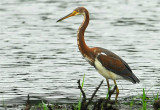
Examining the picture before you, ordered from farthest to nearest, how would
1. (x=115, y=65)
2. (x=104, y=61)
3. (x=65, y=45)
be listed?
(x=65, y=45)
(x=115, y=65)
(x=104, y=61)

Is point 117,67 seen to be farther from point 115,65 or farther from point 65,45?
point 65,45

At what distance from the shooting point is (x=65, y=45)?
16.7 metres

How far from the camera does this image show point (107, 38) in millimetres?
17781

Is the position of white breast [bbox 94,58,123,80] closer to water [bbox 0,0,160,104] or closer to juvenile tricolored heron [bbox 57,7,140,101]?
juvenile tricolored heron [bbox 57,7,140,101]

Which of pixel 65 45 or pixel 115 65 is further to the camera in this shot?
pixel 65 45

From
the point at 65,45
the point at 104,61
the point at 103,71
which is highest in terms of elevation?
the point at 104,61

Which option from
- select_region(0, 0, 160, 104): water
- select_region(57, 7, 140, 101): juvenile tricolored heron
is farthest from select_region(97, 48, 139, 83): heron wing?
select_region(0, 0, 160, 104): water

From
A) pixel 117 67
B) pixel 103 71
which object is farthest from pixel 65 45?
pixel 103 71

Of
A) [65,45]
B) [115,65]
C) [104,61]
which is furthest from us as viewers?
[65,45]

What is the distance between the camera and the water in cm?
1141

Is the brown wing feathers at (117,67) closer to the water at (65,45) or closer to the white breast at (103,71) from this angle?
the white breast at (103,71)

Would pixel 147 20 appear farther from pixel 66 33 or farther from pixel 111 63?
pixel 111 63

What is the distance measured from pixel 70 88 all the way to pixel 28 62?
3.10m

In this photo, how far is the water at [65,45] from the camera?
37.4 ft
